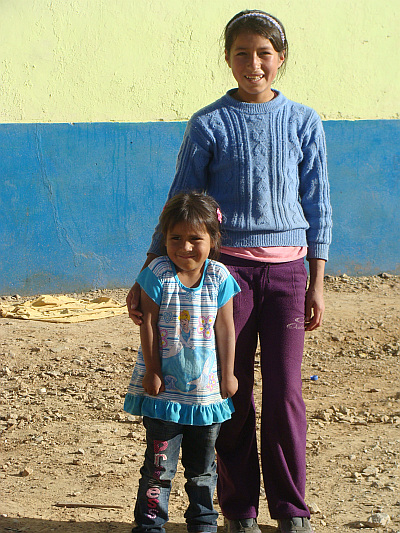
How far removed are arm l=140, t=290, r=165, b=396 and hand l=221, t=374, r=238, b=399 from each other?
21cm

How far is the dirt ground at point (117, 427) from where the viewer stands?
284cm

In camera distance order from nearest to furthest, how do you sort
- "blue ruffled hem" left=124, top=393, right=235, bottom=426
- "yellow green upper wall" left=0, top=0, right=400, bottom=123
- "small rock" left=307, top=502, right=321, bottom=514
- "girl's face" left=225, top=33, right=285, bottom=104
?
"blue ruffled hem" left=124, top=393, right=235, bottom=426, "girl's face" left=225, top=33, right=285, bottom=104, "small rock" left=307, top=502, right=321, bottom=514, "yellow green upper wall" left=0, top=0, right=400, bottom=123

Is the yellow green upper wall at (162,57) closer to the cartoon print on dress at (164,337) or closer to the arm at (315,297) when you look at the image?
the arm at (315,297)

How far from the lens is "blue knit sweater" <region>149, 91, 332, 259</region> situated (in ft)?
8.04

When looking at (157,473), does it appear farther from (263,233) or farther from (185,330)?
(263,233)

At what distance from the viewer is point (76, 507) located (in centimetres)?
287

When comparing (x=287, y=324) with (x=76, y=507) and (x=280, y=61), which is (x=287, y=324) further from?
(x=76, y=507)

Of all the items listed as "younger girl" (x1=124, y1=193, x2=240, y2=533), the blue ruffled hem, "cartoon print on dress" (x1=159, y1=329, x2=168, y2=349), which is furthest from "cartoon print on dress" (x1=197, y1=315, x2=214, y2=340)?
the blue ruffled hem

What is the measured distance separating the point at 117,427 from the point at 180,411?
5.09 ft

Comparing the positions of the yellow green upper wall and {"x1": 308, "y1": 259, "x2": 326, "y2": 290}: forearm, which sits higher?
the yellow green upper wall

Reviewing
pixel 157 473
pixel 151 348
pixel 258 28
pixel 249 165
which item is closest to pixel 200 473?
pixel 157 473

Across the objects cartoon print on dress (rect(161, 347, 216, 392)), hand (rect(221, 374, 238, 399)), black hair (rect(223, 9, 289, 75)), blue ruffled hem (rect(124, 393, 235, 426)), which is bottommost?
blue ruffled hem (rect(124, 393, 235, 426))

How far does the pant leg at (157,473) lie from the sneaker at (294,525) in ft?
1.45

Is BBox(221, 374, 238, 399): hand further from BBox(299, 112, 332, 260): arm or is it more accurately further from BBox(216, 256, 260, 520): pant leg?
BBox(299, 112, 332, 260): arm
